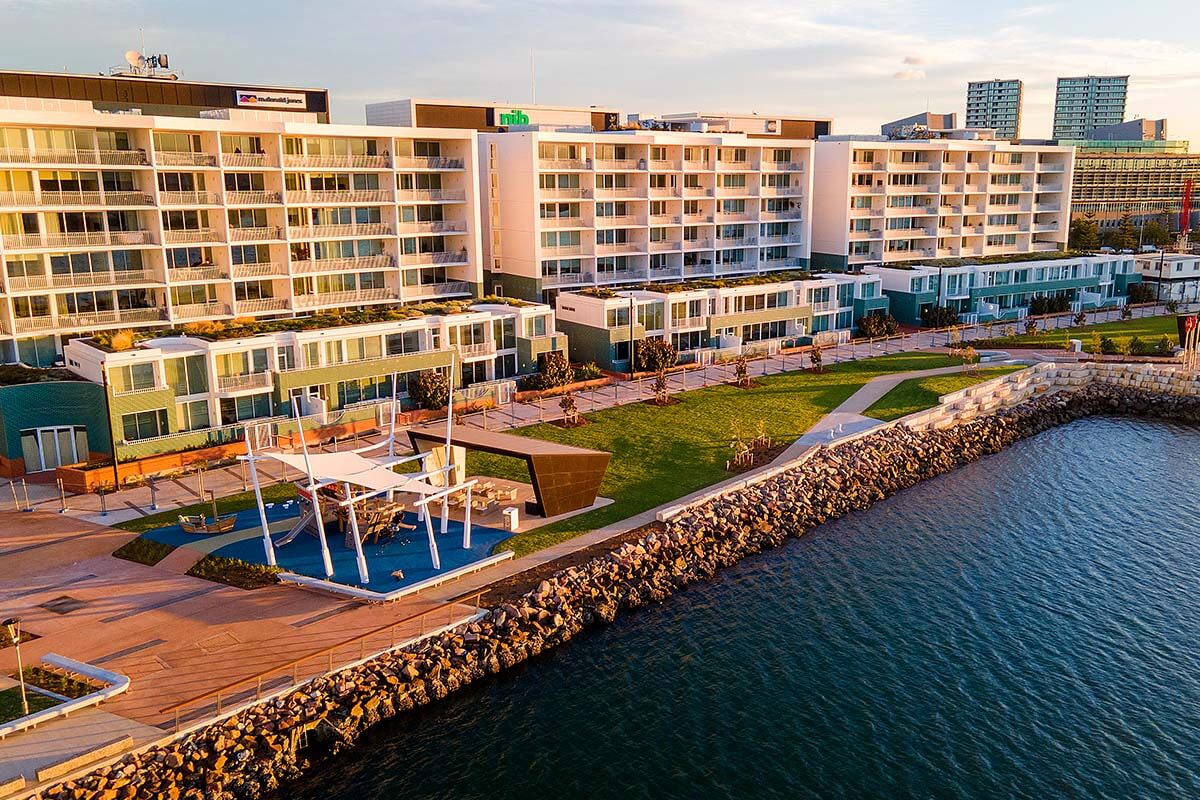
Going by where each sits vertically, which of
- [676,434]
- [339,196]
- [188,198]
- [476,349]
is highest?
[339,196]

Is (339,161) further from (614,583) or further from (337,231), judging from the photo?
(614,583)

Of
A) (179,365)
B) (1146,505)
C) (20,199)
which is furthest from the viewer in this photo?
(20,199)

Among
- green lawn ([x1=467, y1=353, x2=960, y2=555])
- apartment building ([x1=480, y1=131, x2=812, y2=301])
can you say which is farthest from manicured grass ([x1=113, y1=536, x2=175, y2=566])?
apartment building ([x1=480, y1=131, x2=812, y2=301])

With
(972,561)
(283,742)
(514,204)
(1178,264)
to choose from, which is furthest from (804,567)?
(1178,264)

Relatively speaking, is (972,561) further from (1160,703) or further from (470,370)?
(470,370)

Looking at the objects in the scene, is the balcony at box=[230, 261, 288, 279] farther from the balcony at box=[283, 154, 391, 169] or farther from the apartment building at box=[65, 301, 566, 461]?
the apartment building at box=[65, 301, 566, 461]

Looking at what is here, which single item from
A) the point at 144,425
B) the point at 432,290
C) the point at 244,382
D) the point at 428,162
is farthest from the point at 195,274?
the point at 428,162
